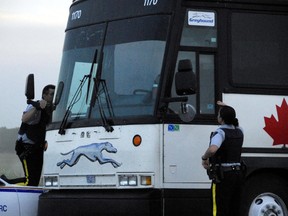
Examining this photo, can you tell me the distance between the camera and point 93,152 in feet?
40.5

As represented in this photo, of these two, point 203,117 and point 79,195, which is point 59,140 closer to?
point 79,195

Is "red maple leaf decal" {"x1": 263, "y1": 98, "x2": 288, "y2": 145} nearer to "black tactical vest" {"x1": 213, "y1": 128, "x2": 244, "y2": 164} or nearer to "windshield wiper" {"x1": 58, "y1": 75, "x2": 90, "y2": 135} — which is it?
"black tactical vest" {"x1": 213, "y1": 128, "x2": 244, "y2": 164}

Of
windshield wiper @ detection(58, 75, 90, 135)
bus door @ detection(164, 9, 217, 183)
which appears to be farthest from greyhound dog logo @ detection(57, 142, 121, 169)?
bus door @ detection(164, 9, 217, 183)

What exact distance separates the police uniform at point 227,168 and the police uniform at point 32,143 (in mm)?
3624

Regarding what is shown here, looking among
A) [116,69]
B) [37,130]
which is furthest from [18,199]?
[116,69]

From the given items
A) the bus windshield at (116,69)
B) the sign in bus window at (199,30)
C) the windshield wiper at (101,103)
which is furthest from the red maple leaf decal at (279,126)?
the windshield wiper at (101,103)

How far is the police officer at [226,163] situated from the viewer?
1145cm

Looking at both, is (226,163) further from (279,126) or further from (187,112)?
(279,126)

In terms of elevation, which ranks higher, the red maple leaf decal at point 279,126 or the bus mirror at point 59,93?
the bus mirror at point 59,93

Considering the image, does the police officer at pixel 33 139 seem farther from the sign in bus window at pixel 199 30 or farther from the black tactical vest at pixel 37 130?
the sign in bus window at pixel 199 30

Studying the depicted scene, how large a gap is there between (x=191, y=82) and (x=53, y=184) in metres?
2.64

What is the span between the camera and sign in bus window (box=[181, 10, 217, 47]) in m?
12.1

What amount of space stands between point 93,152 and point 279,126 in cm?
241

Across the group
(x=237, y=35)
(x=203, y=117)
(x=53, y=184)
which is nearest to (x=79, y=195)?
(x=53, y=184)
